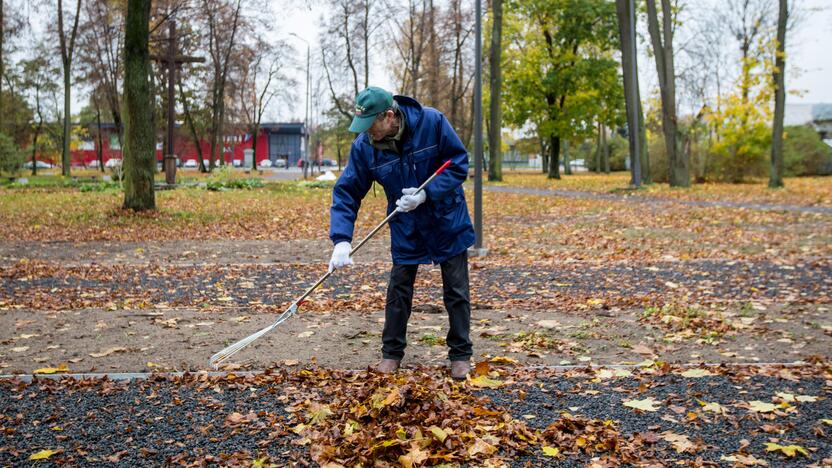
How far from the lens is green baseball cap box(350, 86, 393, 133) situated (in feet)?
14.0

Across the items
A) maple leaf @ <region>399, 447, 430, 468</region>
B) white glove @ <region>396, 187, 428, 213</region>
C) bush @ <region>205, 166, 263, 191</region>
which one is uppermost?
bush @ <region>205, 166, 263, 191</region>

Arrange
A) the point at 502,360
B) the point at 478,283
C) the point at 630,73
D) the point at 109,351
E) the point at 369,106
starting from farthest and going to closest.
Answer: the point at 630,73
the point at 478,283
the point at 109,351
the point at 502,360
the point at 369,106

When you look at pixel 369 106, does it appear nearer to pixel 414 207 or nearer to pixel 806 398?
pixel 414 207

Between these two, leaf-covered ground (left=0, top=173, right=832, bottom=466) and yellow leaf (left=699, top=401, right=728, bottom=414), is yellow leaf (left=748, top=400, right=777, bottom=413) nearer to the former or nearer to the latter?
leaf-covered ground (left=0, top=173, right=832, bottom=466)

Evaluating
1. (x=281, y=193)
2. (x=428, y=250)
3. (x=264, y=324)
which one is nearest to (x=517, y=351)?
(x=428, y=250)

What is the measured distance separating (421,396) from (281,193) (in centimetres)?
2193

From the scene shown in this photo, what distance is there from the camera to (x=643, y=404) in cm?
402

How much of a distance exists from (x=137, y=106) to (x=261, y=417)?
38.5 ft

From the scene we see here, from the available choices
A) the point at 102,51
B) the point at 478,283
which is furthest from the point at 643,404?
the point at 102,51

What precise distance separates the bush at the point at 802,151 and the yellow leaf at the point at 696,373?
37464mm

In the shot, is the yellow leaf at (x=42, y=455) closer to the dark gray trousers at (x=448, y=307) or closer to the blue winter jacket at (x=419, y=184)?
the blue winter jacket at (x=419, y=184)

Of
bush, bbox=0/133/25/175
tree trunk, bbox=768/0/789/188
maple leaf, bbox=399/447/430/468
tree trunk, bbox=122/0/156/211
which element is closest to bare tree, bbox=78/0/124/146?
bush, bbox=0/133/25/175

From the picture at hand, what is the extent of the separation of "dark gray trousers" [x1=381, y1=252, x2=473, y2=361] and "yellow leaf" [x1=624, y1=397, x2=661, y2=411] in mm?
1009

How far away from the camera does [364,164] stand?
466 cm
